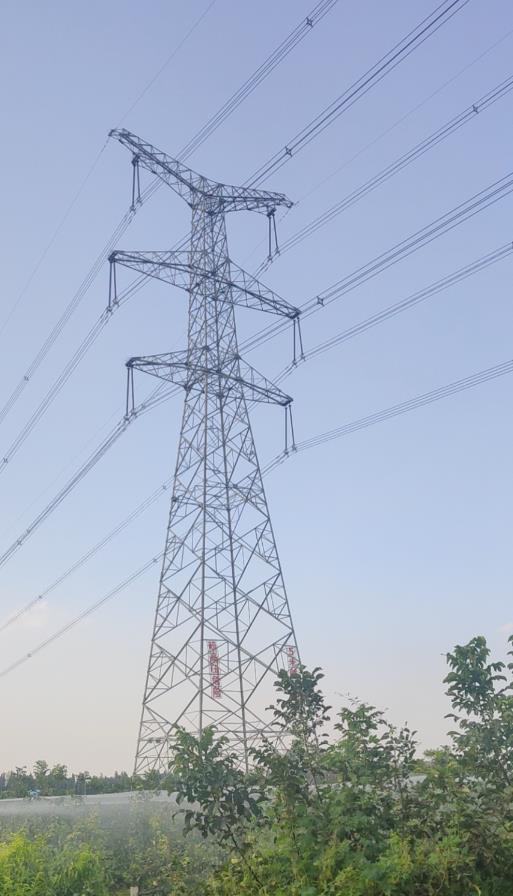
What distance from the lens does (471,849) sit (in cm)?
639

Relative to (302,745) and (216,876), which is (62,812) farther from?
(302,745)

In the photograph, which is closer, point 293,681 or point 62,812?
point 293,681

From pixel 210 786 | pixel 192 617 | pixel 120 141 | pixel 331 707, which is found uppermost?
pixel 120 141

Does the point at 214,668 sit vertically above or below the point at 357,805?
above

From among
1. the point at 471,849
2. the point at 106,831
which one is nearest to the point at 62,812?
the point at 106,831

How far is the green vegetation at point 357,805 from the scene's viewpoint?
627 centimetres

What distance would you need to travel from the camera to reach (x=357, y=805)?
22.1 ft

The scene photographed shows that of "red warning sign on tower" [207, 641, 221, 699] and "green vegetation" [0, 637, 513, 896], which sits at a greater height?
"red warning sign on tower" [207, 641, 221, 699]

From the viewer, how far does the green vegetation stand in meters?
6.27

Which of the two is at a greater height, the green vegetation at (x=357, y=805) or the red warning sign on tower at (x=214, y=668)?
the red warning sign on tower at (x=214, y=668)

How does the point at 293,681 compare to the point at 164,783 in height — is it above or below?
above

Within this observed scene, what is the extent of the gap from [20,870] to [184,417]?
1334 centimetres

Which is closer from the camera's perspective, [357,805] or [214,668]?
[357,805]

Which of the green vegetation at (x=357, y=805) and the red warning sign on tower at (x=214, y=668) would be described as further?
the red warning sign on tower at (x=214, y=668)
